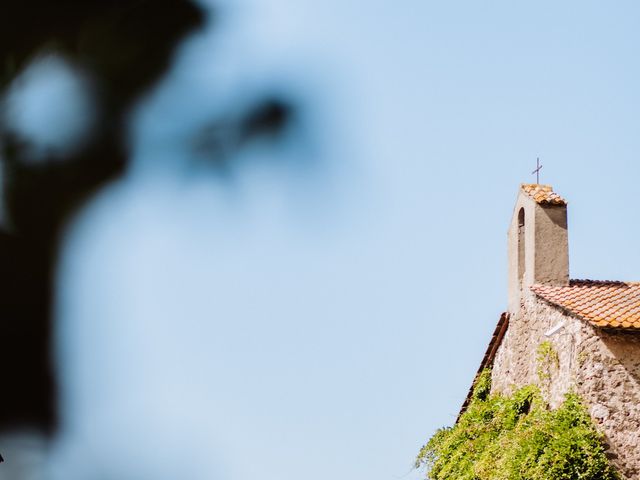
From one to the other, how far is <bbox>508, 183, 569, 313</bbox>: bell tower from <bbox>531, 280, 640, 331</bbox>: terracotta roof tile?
0.32m

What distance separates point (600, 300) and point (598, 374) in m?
1.91

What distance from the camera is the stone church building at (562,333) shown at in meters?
16.7

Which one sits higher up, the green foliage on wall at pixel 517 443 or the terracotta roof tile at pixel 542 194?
the terracotta roof tile at pixel 542 194

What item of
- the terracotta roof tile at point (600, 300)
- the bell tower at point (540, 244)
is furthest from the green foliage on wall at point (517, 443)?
the bell tower at point (540, 244)

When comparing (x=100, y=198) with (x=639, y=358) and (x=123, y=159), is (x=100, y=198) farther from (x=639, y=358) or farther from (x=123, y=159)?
(x=639, y=358)

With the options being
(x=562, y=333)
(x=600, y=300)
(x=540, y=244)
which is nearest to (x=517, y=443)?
(x=562, y=333)

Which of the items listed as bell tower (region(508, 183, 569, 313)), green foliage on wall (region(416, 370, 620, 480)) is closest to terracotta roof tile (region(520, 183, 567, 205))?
bell tower (region(508, 183, 569, 313))

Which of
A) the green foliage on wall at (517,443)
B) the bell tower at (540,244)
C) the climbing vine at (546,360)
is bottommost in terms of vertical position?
the green foliage on wall at (517,443)

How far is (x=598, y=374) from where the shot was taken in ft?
55.7

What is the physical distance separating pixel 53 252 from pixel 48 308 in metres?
0.11

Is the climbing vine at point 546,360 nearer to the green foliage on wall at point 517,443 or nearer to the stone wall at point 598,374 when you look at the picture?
the stone wall at point 598,374

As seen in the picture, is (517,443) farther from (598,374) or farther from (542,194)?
(542,194)

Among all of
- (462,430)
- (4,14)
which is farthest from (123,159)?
(462,430)

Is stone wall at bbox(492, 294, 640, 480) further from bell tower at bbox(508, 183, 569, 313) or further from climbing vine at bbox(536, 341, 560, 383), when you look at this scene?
bell tower at bbox(508, 183, 569, 313)
